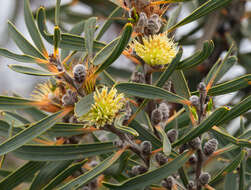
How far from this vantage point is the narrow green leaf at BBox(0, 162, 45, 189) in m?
0.76

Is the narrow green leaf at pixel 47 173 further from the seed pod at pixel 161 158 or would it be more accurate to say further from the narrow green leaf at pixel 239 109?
the narrow green leaf at pixel 239 109

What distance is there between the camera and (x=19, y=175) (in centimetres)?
77

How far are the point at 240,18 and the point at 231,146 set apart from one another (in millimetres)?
1158

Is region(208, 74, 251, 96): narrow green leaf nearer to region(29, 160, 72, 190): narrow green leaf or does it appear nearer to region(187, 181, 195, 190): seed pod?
region(187, 181, 195, 190): seed pod

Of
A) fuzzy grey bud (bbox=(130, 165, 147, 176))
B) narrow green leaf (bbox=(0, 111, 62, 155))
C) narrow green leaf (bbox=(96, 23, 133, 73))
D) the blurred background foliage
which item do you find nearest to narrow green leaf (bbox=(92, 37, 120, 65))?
narrow green leaf (bbox=(96, 23, 133, 73))

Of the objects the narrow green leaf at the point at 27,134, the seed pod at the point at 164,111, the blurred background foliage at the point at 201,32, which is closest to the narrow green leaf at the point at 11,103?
the narrow green leaf at the point at 27,134

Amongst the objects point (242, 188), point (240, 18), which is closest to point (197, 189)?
point (242, 188)

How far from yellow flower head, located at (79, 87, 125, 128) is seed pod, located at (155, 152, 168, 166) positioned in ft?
0.45

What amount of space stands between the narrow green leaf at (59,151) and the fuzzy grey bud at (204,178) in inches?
7.5

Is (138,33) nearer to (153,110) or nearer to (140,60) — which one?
(140,60)

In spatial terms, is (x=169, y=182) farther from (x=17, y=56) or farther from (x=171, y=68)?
(x=17, y=56)

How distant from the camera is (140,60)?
0.75m

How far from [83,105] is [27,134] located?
115mm

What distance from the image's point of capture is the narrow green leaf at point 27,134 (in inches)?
25.2
